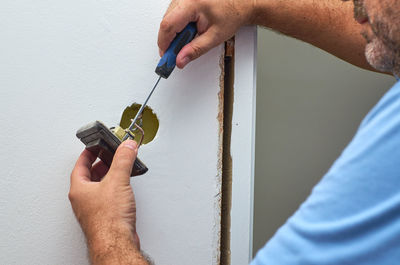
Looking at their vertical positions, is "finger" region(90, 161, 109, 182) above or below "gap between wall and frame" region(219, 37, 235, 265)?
above

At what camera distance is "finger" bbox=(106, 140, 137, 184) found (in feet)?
1.93

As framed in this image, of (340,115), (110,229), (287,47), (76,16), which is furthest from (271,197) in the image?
(76,16)

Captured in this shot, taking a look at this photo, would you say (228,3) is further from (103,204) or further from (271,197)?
(271,197)

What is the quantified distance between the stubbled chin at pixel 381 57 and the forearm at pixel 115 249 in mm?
471

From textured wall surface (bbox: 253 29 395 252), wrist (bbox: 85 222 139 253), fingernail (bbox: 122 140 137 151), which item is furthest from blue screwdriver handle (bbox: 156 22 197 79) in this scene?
textured wall surface (bbox: 253 29 395 252)

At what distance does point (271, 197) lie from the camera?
1230mm

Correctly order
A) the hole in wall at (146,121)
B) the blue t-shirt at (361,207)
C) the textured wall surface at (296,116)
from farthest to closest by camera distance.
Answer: the textured wall surface at (296,116) → the hole in wall at (146,121) → the blue t-shirt at (361,207)

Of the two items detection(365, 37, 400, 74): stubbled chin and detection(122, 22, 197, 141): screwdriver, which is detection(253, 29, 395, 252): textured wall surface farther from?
detection(365, 37, 400, 74): stubbled chin

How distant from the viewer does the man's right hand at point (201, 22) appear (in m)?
0.65

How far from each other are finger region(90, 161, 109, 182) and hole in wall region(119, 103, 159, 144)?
0.08m

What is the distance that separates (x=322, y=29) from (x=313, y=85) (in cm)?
42

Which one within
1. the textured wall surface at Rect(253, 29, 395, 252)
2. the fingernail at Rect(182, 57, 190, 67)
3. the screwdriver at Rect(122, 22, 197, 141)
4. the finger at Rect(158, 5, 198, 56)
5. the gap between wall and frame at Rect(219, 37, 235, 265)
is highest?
the finger at Rect(158, 5, 198, 56)

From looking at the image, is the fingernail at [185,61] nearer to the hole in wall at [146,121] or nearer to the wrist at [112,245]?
the hole in wall at [146,121]

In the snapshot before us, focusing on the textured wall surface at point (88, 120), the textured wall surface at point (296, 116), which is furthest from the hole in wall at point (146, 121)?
the textured wall surface at point (296, 116)
